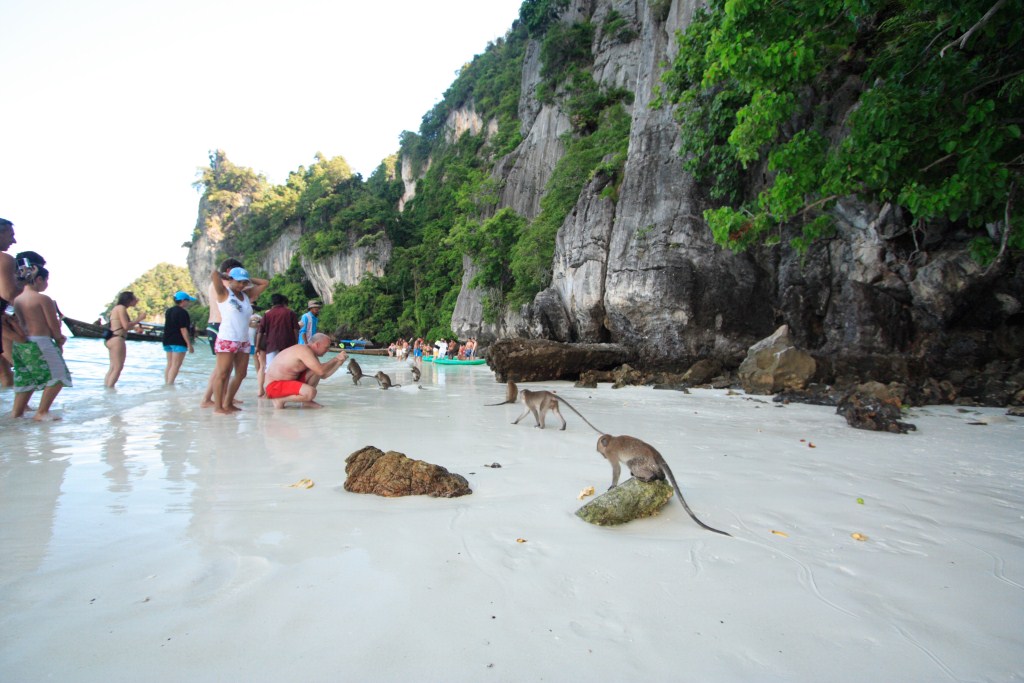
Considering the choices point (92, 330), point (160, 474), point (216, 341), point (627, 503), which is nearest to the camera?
point (627, 503)

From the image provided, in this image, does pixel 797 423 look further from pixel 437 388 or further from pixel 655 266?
pixel 655 266

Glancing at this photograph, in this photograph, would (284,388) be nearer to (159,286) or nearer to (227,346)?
(227,346)

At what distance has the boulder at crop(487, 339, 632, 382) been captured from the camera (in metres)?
12.4

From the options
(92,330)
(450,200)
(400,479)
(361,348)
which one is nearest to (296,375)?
(400,479)

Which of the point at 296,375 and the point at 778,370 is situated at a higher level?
the point at 778,370

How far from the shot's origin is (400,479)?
298cm

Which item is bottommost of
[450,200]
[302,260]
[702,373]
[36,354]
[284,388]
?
[284,388]

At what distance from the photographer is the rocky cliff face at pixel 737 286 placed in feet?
34.1

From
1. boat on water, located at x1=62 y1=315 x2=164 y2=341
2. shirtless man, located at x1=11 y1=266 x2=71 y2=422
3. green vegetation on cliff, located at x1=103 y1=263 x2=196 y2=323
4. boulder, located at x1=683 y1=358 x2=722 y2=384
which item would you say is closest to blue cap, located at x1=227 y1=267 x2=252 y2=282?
shirtless man, located at x1=11 y1=266 x2=71 y2=422

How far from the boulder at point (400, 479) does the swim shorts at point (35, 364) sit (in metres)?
4.78

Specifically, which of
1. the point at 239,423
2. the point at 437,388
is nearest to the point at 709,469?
the point at 239,423

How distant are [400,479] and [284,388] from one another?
177 inches

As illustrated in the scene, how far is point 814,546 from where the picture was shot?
2.34 metres

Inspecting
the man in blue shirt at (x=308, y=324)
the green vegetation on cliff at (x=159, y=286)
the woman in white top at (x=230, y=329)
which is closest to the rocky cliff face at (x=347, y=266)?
the man in blue shirt at (x=308, y=324)
